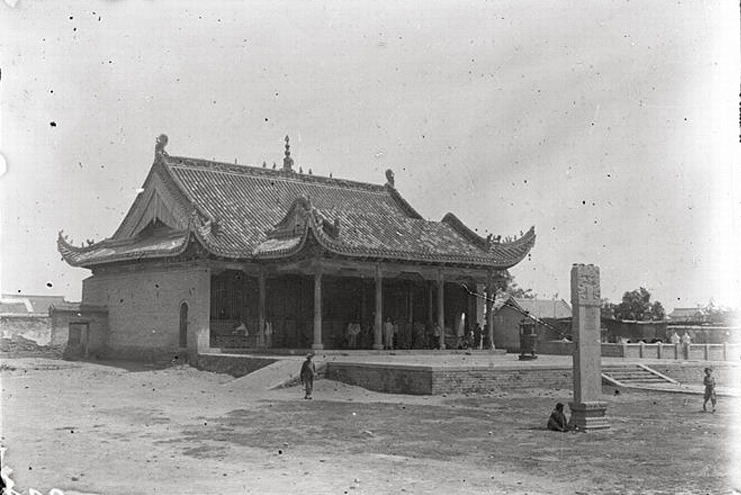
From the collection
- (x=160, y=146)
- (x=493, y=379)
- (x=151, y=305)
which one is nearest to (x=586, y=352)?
(x=493, y=379)

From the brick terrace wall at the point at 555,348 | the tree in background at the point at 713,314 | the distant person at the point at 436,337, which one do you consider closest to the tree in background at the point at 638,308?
the tree in background at the point at 713,314

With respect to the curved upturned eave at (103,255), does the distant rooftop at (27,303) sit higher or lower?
lower

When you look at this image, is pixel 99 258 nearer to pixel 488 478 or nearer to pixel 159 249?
pixel 159 249

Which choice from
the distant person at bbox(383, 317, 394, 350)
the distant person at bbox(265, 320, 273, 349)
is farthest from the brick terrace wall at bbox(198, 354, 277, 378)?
the distant person at bbox(383, 317, 394, 350)

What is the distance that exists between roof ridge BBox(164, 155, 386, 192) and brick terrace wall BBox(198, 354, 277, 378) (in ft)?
27.7

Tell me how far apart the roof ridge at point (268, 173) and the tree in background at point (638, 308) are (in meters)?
26.9

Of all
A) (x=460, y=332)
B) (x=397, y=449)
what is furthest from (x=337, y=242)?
(x=397, y=449)

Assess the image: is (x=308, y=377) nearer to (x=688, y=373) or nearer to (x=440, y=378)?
(x=440, y=378)

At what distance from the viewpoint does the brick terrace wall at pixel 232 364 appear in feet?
76.0

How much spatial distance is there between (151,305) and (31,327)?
57.4 feet

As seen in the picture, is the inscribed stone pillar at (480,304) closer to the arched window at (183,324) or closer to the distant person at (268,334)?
the distant person at (268,334)

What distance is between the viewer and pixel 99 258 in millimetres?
30766

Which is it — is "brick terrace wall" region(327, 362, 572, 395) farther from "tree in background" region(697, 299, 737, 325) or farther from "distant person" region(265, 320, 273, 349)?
"tree in background" region(697, 299, 737, 325)

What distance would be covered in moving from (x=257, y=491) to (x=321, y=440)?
3.96m
